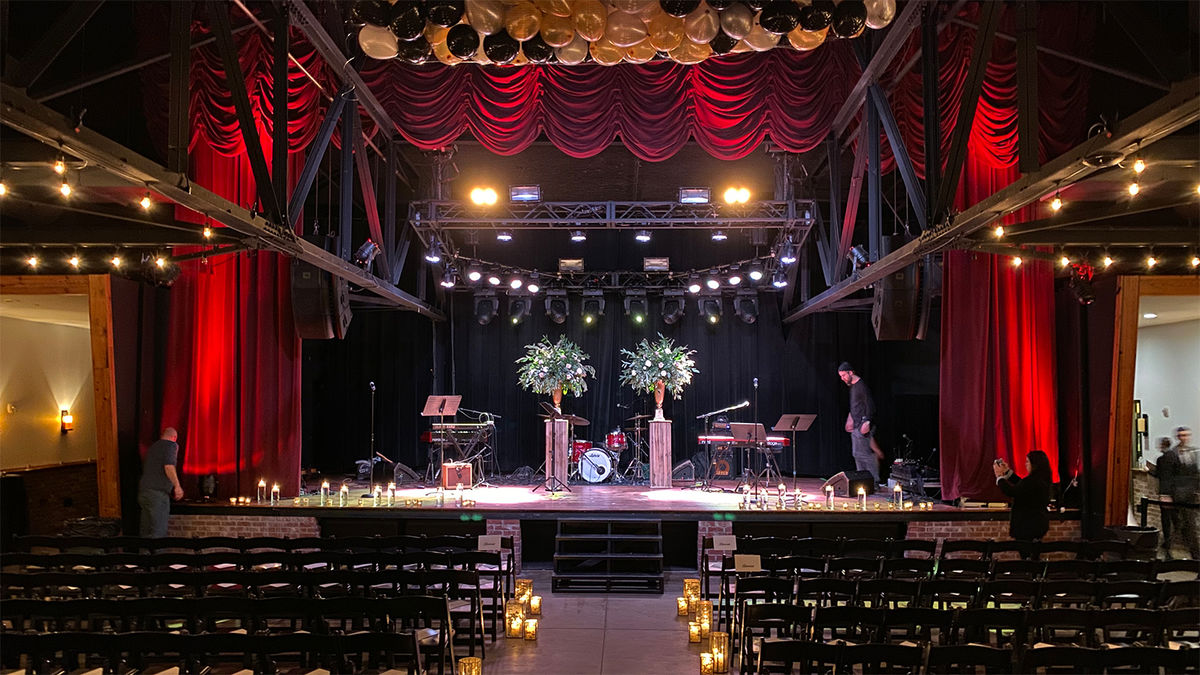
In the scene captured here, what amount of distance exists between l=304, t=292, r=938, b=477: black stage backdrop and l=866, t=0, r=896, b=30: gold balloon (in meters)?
11.7

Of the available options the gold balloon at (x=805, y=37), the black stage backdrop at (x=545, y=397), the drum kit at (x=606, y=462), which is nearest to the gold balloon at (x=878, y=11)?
the gold balloon at (x=805, y=37)

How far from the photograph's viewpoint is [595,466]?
15.8 m

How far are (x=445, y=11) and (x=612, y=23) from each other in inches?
49.2

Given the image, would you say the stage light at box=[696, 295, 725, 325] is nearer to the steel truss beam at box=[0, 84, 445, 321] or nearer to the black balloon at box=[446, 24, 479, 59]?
the steel truss beam at box=[0, 84, 445, 321]

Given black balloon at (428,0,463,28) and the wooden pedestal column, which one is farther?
the wooden pedestal column

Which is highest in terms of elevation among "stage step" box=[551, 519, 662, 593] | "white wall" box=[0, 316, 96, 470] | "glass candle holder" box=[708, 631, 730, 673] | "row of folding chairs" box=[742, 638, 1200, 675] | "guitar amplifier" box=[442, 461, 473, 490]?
"white wall" box=[0, 316, 96, 470]

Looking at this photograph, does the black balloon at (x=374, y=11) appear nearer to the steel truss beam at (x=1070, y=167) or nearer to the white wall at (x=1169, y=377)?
the steel truss beam at (x=1070, y=167)

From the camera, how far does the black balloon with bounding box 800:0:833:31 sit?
619 centimetres

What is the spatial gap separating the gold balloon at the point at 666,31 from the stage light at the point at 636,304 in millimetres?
10657

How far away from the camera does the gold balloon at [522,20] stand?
6.29 meters

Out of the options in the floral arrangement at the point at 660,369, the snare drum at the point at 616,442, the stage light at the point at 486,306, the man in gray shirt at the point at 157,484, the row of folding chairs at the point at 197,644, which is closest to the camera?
the row of folding chairs at the point at 197,644

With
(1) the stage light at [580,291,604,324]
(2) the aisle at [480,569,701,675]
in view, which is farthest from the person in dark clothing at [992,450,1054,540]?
(1) the stage light at [580,291,604,324]

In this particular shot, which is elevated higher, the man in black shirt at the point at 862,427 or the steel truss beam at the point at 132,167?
the steel truss beam at the point at 132,167

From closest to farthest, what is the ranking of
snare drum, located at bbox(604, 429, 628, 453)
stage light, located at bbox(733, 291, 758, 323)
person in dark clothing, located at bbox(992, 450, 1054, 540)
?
person in dark clothing, located at bbox(992, 450, 1054, 540)
snare drum, located at bbox(604, 429, 628, 453)
stage light, located at bbox(733, 291, 758, 323)
